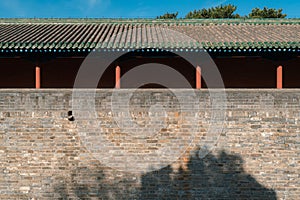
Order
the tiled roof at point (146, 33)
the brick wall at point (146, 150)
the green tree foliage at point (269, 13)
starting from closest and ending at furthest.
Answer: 1. the brick wall at point (146, 150)
2. the tiled roof at point (146, 33)
3. the green tree foliage at point (269, 13)

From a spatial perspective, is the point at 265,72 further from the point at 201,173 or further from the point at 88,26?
the point at 88,26

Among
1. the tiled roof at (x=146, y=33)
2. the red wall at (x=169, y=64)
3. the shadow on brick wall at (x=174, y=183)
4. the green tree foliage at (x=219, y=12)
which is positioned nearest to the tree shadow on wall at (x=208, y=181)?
the shadow on brick wall at (x=174, y=183)

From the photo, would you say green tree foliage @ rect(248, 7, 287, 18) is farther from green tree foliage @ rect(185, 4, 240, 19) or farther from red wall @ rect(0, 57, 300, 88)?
red wall @ rect(0, 57, 300, 88)

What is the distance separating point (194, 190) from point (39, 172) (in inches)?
129

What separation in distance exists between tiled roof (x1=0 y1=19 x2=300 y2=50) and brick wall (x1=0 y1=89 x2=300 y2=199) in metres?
1.16

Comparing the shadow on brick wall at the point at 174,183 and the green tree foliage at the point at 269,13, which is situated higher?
the green tree foliage at the point at 269,13

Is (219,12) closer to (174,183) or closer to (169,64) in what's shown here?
(169,64)

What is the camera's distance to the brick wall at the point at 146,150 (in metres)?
5.43

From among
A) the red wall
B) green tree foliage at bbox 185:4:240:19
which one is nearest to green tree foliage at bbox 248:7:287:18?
green tree foliage at bbox 185:4:240:19

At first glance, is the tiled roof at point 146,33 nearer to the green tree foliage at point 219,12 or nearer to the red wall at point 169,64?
the red wall at point 169,64

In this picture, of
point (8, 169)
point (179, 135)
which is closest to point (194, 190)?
point (179, 135)

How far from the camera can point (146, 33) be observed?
300 inches

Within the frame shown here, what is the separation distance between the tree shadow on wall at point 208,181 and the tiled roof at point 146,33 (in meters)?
2.53

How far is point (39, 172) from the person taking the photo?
216 inches
